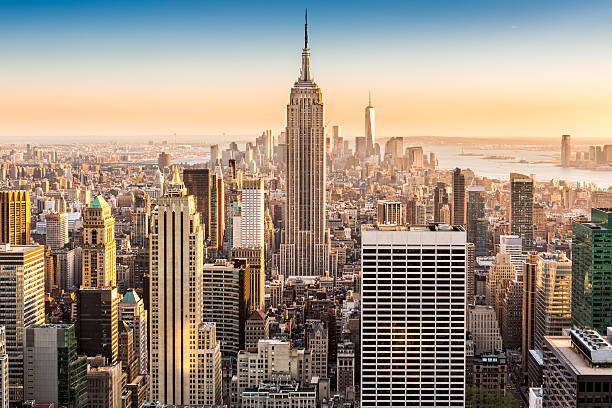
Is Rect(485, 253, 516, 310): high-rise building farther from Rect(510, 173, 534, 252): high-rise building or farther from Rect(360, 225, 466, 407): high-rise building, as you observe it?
Rect(360, 225, 466, 407): high-rise building

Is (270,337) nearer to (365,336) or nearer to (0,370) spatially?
(365,336)

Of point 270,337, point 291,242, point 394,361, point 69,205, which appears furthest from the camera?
point 291,242

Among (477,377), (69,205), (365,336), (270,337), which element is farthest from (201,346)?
(69,205)

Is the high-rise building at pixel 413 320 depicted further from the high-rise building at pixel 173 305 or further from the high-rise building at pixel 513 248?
the high-rise building at pixel 513 248

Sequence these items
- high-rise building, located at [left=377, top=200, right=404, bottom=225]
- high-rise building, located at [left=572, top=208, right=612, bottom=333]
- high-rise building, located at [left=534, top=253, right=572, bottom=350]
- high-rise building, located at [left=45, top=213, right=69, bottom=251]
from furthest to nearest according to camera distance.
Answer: high-rise building, located at [left=45, top=213, right=69, bottom=251] < high-rise building, located at [left=377, top=200, right=404, bottom=225] < high-rise building, located at [left=534, top=253, right=572, bottom=350] < high-rise building, located at [left=572, top=208, right=612, bottom=333]

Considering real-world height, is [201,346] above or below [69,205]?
below

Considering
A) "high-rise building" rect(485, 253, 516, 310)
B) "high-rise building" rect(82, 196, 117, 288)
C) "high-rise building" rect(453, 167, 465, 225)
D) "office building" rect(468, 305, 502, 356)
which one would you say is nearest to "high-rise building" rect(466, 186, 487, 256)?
"high-rise building" rect(453, 167, 465, 225)

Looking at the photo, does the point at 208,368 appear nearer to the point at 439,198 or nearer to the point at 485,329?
the point at 485,329
